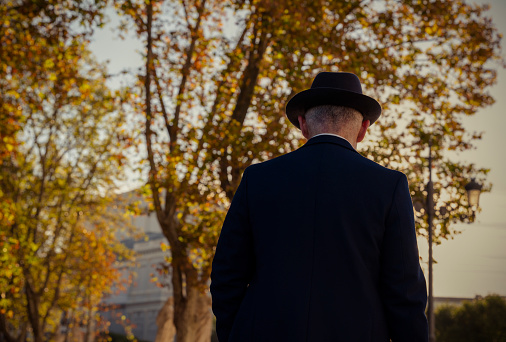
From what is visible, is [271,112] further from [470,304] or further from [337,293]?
[470,304]

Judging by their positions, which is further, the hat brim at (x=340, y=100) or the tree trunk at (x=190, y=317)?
the tree trunk at (x=190, y=317)

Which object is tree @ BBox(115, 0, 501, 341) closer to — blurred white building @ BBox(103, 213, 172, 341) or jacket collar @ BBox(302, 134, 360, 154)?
jacket collar @ BBox(302, 134, 360, 154)

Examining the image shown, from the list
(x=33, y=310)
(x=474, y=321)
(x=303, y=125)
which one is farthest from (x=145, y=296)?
(x=303, y=125)

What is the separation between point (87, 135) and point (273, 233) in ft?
77.5

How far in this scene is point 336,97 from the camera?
3.18 meters

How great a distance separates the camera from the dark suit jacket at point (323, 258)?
2.79m

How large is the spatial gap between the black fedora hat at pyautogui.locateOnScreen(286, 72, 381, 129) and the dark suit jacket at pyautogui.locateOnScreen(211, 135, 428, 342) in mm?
219

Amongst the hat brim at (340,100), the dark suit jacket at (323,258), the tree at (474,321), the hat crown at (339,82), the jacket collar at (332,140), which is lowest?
the dark suit jacket at (323,258)

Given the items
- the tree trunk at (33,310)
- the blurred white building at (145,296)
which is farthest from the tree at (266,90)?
the blurred white building at (145,296)

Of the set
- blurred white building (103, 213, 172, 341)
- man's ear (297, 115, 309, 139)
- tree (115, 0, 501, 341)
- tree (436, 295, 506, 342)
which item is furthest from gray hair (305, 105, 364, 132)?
blurred white building (103, 213, 172, 341)

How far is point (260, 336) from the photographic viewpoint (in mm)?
2887

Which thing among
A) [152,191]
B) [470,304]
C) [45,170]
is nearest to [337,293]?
[152,191]

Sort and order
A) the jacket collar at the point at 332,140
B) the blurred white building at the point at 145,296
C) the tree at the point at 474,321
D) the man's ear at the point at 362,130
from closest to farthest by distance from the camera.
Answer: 1. the jacket collar at the point at 332,140
2. the man's ear at the point at 362,130
3. the tree at the point at 474,321
4. the blurred white building at the point at 145,296

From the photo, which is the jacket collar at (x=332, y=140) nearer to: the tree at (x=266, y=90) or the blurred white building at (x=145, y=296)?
the tree at (x=266, y=90)
